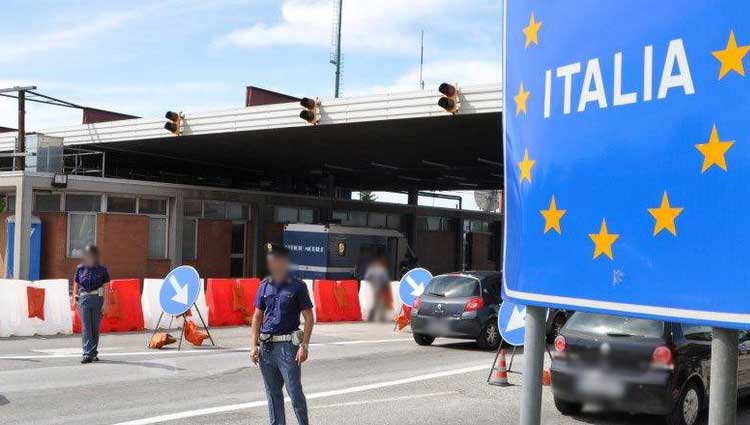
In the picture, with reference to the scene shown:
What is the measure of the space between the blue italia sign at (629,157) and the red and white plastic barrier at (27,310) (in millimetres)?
15083

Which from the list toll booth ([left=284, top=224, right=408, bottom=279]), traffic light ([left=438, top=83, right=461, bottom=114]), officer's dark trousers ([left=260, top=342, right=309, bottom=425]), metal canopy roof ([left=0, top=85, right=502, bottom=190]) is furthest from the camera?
toll booth ([left=284, top=224, right=408, bottom=279])

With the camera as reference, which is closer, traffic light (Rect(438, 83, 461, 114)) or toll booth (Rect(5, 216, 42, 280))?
traffic light (Rect(438, 83, 461, 114))

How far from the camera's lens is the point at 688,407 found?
8.62 m

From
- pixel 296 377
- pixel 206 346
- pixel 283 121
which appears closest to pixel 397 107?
pixel 283 121

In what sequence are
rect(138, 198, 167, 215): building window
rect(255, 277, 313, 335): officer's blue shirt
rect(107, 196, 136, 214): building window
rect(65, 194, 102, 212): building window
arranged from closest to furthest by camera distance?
rect(255, 277, 313, 335): officer's blue shirt → rect(65, 194, 102, 212): building window → rect(107, 196, 136, 214): building window → rect(138, 198, 167, 215): building window

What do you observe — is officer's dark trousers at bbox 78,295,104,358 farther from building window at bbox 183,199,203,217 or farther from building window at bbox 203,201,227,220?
building window at bbox 203,201,227,220

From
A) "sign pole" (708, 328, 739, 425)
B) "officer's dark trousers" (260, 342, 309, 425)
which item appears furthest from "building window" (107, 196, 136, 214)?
"sign pole" (708, 328, 739, 425)

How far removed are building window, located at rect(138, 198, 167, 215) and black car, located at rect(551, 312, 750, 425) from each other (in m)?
22.0

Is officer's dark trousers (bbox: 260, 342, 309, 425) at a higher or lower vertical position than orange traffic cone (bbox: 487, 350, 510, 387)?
higher

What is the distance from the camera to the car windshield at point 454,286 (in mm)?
16375

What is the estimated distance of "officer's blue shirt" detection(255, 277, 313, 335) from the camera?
7.02 metres

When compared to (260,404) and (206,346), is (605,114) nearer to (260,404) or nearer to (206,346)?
(260,404)

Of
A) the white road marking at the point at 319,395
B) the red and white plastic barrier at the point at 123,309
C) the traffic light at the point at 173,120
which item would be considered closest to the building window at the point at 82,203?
the traffic light at the point at 173,120

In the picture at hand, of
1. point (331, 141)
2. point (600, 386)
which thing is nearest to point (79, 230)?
point (331, 141)
